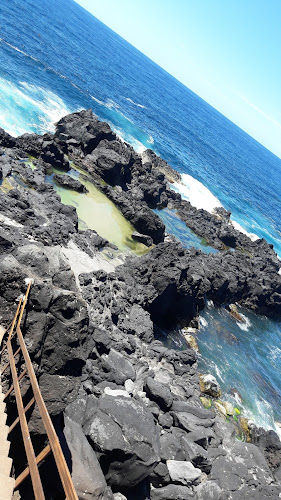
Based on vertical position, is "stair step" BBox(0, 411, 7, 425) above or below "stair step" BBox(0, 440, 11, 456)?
below

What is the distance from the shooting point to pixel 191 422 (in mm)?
14461

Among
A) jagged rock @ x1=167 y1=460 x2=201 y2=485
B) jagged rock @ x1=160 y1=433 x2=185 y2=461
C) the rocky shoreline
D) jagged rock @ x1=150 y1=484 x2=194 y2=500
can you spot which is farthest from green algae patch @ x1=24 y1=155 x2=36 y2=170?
jagged rock @ x1=150 y1=484 x2=194 y2=500

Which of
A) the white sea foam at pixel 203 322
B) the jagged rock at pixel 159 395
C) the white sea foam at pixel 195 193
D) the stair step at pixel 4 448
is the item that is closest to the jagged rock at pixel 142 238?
the white sea foam at pixel 203 322

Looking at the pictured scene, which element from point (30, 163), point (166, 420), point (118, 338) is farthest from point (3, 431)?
point (30, 163)

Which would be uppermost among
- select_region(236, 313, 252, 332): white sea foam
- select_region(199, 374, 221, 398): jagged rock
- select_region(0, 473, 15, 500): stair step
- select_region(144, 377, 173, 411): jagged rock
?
select_region(0, 473, 15, 500): stair step

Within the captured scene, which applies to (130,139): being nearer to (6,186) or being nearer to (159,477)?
(6,186)

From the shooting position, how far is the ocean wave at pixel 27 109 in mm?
36844

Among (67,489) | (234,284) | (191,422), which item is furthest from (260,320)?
(67,489)

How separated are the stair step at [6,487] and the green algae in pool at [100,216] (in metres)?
22.0

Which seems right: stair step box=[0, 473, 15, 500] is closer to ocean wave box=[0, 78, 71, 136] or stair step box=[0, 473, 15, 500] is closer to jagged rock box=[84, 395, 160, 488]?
jagged rock box=[84, 395, 160, 488]

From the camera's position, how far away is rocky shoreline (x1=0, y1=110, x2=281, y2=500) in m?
8.29

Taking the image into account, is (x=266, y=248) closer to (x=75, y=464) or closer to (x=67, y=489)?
(x=75, y=464)

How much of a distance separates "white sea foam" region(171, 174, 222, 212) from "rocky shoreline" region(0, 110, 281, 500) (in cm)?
1944

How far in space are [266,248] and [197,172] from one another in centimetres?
3206
